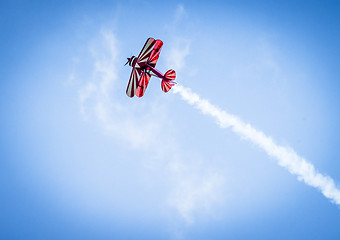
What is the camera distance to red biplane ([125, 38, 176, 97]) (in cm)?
1267

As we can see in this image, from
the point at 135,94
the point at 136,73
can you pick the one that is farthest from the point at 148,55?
the point at 135,94

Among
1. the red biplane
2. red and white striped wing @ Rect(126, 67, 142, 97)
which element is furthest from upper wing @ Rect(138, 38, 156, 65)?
red and white striped wing @ Rect(126, 67, 142, 97)

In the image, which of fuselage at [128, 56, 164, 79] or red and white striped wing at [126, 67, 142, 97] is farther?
red and white striped wing at [126, 67, 142, 97]

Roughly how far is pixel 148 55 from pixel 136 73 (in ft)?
4.96

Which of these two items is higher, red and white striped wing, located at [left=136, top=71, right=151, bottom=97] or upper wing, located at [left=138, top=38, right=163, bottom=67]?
upper wing, located at [left=138, top=38, right=163, bottom=67]

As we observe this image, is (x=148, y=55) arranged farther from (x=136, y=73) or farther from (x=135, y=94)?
(x=135, y=94)

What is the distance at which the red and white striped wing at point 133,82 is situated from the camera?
1355cm

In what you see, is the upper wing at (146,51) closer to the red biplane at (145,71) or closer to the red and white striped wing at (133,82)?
the red biplane at (145,71)

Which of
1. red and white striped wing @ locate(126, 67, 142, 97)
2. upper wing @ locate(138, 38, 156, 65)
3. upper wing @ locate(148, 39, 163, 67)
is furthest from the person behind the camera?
red and white striped wing @ locate(126, 67, 142, 97)

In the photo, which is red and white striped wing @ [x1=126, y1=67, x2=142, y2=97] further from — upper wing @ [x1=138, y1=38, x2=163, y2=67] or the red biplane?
upper wing @ [x1=138, y1=38, x2=163, y2=67]

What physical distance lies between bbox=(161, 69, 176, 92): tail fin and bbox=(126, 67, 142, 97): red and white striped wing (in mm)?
1691

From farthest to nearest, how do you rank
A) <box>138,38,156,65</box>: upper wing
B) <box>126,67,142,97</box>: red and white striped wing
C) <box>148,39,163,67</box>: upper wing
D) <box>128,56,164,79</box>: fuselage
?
<box>126,67,142,97</box>: red and white striped wing < <box>128,56,164,79</box>: fuselage < <box>148,39,163,67</box>: upper wing < <box>138,38,156,65</box>: upper wing

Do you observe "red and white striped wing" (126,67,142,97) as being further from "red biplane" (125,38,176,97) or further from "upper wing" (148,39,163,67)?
"upper wing" (148,39,163,67)

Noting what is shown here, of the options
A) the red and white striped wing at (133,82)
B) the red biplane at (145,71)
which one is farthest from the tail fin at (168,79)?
the red and white striped wing at (133,82)
